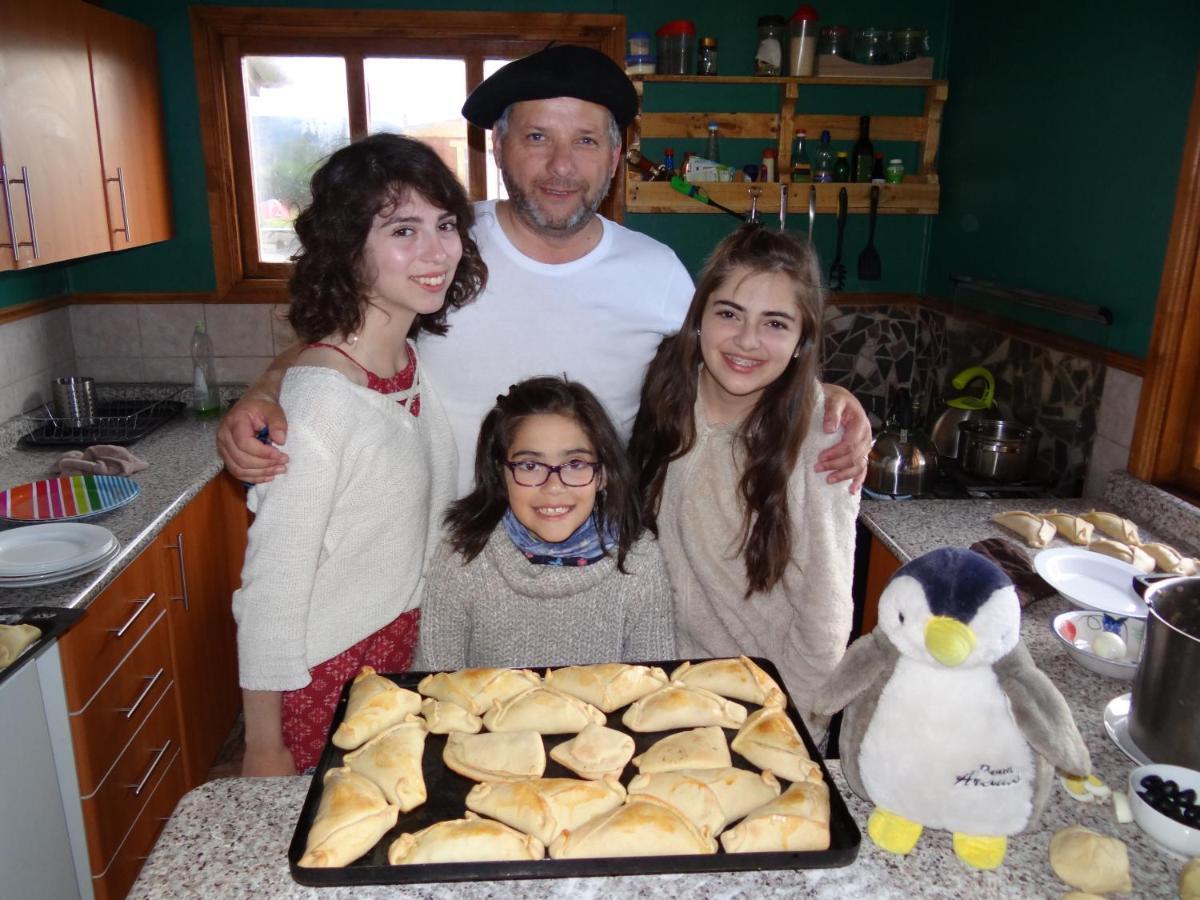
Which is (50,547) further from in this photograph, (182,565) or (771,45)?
(771,45)

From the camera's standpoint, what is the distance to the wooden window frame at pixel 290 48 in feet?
9.71

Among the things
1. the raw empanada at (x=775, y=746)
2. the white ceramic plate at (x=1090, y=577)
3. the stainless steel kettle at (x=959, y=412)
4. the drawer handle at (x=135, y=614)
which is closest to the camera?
the raw empanada at (x=775, y=746)

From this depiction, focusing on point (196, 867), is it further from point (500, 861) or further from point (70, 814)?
point (70, 814)

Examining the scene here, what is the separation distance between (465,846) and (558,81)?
1341mm

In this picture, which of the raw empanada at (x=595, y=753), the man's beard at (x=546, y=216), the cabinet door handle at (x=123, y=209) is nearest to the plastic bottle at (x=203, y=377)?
the cabinet door handle at (x=123, y=209)

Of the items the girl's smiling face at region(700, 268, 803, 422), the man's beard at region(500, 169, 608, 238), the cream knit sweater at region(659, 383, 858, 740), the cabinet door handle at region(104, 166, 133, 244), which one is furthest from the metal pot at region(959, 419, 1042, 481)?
the cabinet door handle at region(104, 166, 133, 244)

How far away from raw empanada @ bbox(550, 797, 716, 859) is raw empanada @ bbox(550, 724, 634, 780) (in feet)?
0.27

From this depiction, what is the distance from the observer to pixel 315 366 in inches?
48.9

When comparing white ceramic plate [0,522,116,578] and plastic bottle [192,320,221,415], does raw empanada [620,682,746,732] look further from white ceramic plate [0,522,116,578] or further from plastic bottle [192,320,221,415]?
plastic bottle [192,320,221,415]

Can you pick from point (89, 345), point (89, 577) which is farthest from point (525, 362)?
point (89, 345)

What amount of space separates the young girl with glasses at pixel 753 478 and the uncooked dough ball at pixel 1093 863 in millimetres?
512

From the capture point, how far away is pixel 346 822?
0.78 meters

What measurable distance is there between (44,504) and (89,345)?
1.42 meters

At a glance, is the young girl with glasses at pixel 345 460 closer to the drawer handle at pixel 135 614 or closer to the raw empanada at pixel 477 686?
the raw empanada at pixel 477 686
